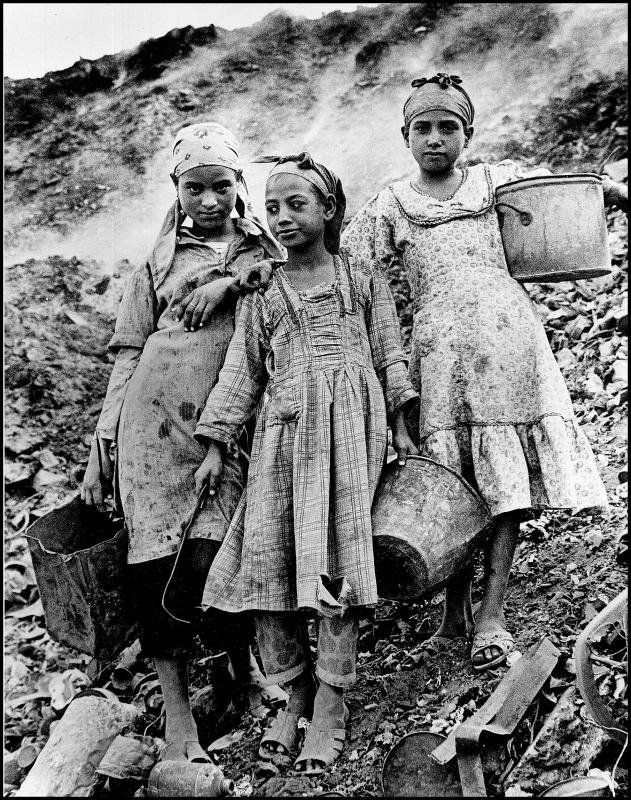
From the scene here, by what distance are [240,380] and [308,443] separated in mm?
390

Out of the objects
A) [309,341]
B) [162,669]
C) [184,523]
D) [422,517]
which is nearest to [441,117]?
[309,341]

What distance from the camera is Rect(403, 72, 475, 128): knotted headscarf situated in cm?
337

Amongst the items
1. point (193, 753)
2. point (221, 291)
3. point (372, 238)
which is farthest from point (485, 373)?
point (193, 753)

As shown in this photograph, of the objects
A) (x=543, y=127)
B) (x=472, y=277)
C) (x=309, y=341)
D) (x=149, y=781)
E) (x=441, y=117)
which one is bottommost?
(x=149, y=781)

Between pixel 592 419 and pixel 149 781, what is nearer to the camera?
pixel 149 781

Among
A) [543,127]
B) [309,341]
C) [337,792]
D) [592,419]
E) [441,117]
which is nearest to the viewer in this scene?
[337,792]

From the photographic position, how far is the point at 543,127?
691cm

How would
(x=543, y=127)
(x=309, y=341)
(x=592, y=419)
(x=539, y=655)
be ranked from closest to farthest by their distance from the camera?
(x=539, y=655)
(x=309, y=341)
(x=592, y=419)
(x=543, y=127)

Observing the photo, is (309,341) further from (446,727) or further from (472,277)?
(446,727)

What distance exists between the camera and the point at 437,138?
3.39 m

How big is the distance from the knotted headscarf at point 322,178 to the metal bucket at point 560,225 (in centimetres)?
72

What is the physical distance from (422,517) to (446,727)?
0.76m

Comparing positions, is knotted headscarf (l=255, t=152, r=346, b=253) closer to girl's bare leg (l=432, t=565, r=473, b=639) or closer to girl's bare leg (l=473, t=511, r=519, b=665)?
girl's bare leg (l=473, t=511, r=519, b=665)

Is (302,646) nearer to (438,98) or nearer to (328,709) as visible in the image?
(328,709)
